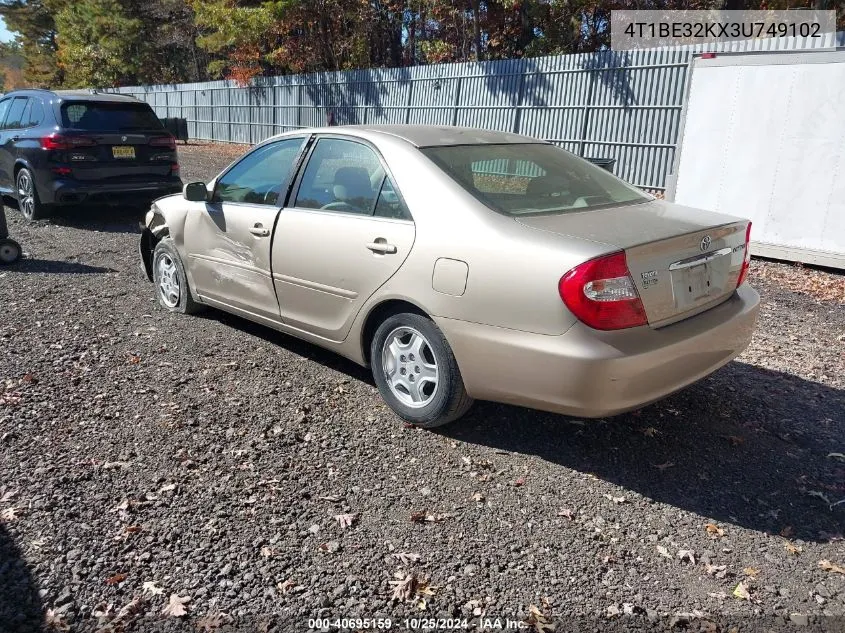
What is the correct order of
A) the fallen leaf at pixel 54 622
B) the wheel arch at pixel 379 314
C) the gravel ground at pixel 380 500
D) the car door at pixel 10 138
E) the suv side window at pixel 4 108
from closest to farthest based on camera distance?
the fallen leaf at pixel 54 622 → the gravel ground at pixel 380 500 → the wheel arch at pixel 379 314 → the car door at pixel 10 138 → the suv side window at pixel 4 108

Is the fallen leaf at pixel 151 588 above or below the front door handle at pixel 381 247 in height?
below

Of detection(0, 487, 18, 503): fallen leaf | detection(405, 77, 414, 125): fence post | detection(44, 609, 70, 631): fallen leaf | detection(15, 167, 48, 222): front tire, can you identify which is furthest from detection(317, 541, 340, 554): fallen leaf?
detection(405, 77, 414, 125): fence post

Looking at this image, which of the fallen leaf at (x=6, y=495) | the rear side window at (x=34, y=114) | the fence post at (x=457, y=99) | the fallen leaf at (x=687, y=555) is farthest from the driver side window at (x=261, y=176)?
the fence post at (x=457, y=99)

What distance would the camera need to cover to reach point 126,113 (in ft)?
31.2

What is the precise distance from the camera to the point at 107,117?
9.34m

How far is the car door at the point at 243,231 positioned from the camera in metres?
4.64

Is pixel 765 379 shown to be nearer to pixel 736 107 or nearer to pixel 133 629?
pixel 133 629

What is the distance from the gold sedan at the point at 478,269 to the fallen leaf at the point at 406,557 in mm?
933

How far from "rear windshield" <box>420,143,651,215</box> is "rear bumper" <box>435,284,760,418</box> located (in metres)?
0.74

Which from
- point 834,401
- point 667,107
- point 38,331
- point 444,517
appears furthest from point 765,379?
point 667,107

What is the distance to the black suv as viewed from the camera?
8.97 metres

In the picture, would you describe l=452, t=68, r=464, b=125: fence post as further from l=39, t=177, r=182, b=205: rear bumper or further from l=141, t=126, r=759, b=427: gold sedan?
l=141, t=126, r=759, b=427: gold sedan

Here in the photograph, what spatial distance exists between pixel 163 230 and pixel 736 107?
22.4ft

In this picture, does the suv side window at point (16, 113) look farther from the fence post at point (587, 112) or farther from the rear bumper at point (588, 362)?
the fence post at point (587, 112)
